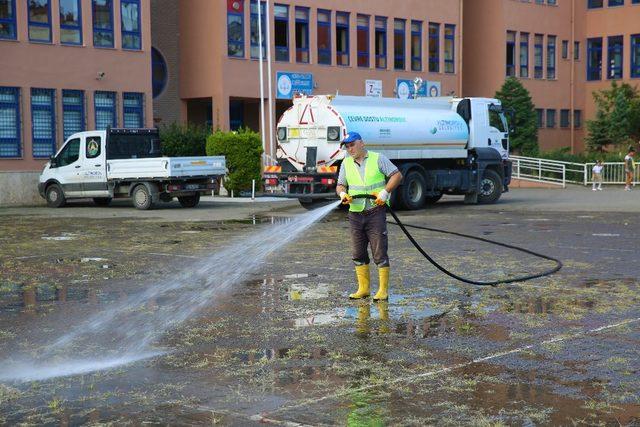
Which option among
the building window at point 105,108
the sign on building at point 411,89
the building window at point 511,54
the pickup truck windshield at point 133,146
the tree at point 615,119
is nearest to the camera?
the pickup truck windshield at point 133,146

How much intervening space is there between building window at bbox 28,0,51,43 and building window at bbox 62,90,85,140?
1.97m

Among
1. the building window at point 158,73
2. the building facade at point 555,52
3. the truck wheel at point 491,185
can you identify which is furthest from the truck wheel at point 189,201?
the building facade at point 555,52

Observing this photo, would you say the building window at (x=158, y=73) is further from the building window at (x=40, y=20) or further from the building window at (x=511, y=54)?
the building window at (x=511, y=54)

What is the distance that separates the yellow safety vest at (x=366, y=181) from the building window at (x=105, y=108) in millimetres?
25270

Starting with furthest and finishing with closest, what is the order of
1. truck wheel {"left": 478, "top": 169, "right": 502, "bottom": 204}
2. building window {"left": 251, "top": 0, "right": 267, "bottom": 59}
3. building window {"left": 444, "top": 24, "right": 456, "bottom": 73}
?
1. building window {"left": 444, "top": 24, "right": 456, "bottom": 73}
2. building window {"left": 251, "top": 0, "right": 267, "bottom": 59}
3. truck wheel {"left": 478, "top": 169, "right": 502, "bottom": 204}

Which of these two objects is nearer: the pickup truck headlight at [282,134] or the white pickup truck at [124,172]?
the pickup truck headlight at [282,134]

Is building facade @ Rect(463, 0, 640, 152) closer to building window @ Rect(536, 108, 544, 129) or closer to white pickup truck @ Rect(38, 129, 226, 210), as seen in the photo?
building window @ Rect(536, 108, 544, 129)

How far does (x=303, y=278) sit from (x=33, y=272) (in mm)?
3787

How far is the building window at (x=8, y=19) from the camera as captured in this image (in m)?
31.9

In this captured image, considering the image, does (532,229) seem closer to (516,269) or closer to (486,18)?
(516,269)

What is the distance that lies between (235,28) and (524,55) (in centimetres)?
1959

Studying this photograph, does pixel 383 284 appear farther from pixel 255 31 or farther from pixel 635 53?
pixel 635 53

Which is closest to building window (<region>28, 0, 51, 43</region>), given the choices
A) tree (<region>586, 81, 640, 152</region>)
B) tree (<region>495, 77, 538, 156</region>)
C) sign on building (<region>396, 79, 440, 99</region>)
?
sign on building (<region>396, 79, 440, 99</region>)

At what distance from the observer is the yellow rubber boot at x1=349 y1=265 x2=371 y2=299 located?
10711mm
